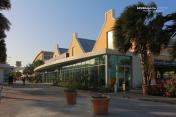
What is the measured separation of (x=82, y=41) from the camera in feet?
208

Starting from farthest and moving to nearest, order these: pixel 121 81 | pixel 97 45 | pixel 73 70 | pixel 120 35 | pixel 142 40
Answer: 1. pixel 97 45
2. pixel 73 70
3. pixel 121 81
4. pixel 120 35
5. pixel 142 40

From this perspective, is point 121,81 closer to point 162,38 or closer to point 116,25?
point 116,25

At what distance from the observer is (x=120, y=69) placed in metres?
37.3

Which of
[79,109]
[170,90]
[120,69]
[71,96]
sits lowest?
[79,109]

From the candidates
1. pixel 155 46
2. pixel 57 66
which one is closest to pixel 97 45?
pixel 57 66

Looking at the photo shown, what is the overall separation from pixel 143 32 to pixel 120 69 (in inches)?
403

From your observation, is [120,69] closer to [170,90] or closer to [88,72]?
[88,72]

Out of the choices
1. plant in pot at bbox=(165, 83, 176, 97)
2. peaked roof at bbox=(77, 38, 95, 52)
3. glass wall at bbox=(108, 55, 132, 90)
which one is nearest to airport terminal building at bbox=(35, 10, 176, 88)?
glass wall at bbox=(108, 55, 132, 90)

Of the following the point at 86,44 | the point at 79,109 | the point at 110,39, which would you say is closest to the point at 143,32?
the point at 79,109

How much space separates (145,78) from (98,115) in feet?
54.7

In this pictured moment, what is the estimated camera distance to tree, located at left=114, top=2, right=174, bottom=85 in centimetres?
2528

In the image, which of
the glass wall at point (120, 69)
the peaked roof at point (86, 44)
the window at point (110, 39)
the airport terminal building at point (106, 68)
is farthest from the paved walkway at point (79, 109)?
the peaked roof at point (86, 44)

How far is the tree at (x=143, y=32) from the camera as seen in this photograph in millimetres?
25284

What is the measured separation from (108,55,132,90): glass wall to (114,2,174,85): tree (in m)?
5.58
